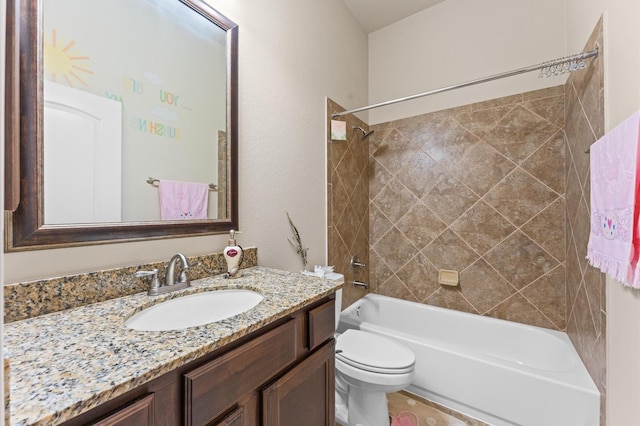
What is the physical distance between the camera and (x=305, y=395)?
935mm

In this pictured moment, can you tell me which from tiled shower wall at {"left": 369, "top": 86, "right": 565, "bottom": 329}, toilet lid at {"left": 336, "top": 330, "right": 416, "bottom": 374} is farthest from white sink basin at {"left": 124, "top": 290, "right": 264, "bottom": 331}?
tiled shower wall at {"left": 369, "top": 86, "right": 565, "bottom": 329}

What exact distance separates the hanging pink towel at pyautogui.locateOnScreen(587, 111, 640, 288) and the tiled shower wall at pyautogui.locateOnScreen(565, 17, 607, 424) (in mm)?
231

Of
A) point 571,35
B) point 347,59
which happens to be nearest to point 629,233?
point 571,35

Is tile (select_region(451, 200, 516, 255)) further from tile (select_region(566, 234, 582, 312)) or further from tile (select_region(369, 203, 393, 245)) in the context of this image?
tile (select_region(369, 203, 393, 245))

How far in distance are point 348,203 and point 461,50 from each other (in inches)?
59.7

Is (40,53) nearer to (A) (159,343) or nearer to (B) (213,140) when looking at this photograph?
(B) (213,140)

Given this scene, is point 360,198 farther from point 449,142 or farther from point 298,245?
point 298,245

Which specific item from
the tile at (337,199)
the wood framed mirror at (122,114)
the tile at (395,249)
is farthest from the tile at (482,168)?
the wood framed mirror at (122,114)

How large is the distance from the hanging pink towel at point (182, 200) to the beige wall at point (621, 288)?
161cm

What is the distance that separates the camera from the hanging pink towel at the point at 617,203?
82cm

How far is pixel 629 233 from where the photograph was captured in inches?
32.9

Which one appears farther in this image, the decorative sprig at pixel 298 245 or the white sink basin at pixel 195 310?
the decorative sprig at pixel 298 245

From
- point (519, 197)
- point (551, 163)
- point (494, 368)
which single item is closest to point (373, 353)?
point (494, 368)

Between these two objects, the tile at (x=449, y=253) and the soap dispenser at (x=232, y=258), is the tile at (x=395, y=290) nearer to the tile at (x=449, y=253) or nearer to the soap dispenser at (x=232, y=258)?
the tile at (x=449, y=253)
